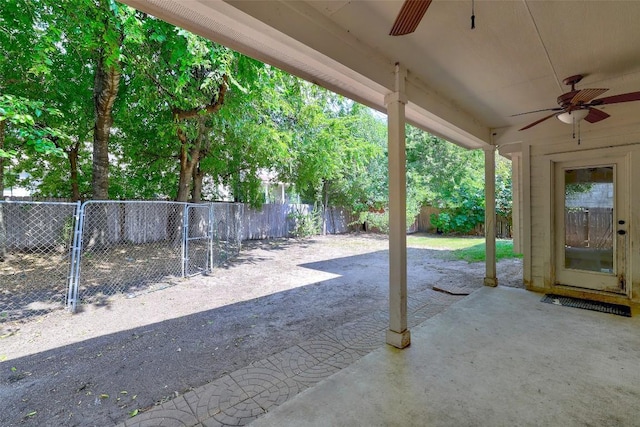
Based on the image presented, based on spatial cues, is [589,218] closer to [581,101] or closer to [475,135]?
[475,135]

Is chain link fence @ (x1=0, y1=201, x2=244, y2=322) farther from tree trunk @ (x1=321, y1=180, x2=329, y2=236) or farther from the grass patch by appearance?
the grass patch

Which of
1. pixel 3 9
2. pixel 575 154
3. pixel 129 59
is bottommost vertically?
pixel 575 154

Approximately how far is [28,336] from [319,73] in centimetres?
386

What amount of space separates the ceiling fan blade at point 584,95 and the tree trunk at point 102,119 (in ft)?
22.3

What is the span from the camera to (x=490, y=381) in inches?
84.3

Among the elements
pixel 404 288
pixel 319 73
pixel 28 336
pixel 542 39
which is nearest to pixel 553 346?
pixel 404 288

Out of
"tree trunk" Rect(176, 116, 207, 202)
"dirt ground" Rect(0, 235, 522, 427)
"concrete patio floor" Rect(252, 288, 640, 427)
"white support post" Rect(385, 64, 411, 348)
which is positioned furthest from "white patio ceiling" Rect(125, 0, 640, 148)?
"tree trunk" Rect(176, 116, 207, 202)

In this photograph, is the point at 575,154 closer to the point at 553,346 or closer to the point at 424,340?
the point at 553,346

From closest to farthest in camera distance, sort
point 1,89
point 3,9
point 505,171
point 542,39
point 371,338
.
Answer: point 542,39, point 371,338, point 3,9, point 1,89, point 505,171

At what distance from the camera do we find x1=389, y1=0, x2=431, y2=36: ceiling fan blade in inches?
47.3

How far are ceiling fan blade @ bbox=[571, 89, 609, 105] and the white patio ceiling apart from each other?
1.05 ft

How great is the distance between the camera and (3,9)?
4414mm

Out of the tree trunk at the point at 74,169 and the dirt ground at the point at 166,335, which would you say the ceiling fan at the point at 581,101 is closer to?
the dirt ground at the point at 166,335

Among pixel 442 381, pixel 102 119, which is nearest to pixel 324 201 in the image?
pixel 102 119
